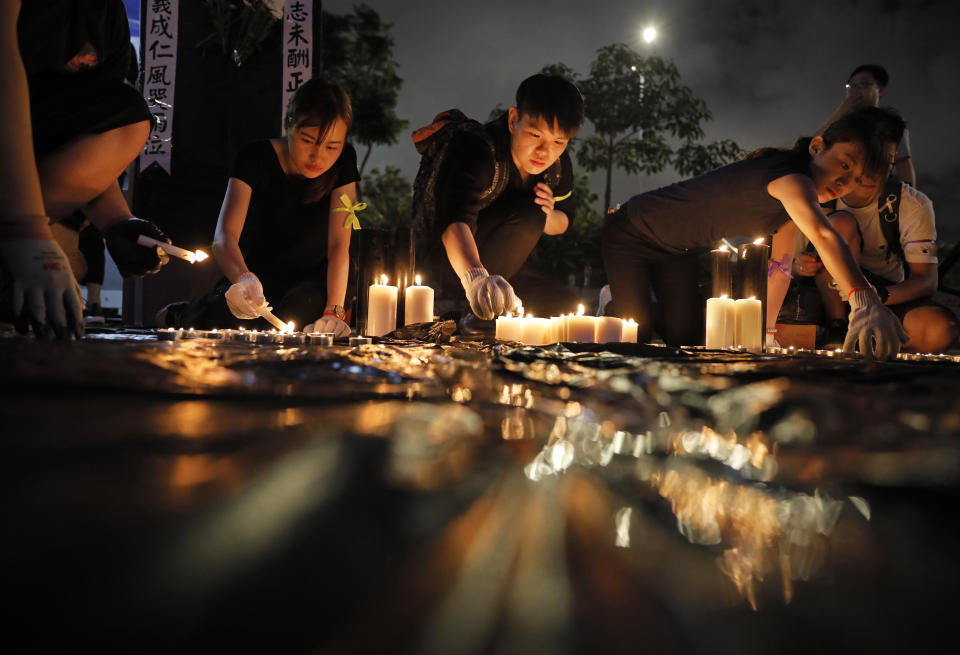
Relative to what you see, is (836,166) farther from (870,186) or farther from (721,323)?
(721,323)

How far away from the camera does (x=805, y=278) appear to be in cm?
258

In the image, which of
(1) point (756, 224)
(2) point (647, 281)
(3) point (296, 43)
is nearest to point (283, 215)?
(2) point (647, 281)

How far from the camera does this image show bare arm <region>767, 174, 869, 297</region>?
5.01 ft

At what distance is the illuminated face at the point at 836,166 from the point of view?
5.74 feet

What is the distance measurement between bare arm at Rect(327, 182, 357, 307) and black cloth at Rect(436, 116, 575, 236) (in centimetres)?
38

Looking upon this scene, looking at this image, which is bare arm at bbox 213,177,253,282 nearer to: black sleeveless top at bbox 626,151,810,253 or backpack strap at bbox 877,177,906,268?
black sleeveless top at bbox 626,151,810,253

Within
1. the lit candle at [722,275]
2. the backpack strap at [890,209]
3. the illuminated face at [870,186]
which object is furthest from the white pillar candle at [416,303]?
the backpack strap at [890,209]

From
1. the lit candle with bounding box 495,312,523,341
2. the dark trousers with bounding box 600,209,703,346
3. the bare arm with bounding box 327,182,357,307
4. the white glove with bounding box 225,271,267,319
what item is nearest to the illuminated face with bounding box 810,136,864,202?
the dark trousers with bounding box 600,209,703,346

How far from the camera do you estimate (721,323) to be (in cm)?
139

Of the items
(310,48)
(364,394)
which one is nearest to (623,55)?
(310,48)

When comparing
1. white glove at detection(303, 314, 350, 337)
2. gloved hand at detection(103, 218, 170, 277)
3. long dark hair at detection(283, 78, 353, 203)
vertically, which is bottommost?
white glove at detection(303, 314, 350, 337)

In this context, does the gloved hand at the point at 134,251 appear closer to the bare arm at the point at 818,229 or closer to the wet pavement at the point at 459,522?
the wet pavement at the point at 459,522

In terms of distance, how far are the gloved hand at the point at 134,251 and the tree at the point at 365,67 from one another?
6.02 m

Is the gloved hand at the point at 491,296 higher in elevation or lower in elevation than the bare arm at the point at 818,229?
lower
